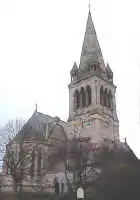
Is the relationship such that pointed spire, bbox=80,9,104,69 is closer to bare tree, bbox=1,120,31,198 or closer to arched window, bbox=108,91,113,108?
arched window, bbox=108,91,113,108

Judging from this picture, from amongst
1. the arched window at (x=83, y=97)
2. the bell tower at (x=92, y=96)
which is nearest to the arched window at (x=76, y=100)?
the bell tower at (x=92, y=96)

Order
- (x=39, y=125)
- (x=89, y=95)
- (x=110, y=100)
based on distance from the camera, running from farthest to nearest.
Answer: (x=110, y=100), (x=89, y=95), (x=39, y=125)

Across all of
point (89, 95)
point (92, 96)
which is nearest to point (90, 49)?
point (89, 95)

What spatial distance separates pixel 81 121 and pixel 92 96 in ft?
14.0

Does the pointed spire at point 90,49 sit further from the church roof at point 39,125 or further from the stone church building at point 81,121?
the church roof at point 39,125

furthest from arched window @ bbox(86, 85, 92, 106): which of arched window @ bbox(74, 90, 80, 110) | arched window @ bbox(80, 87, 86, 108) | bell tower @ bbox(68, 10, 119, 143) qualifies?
arched window @ bbox(74, 90, 80, 110)

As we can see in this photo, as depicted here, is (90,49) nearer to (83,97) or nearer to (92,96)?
(83,97)

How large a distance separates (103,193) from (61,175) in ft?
62.8

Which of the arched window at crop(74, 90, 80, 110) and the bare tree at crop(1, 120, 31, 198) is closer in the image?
the bare tree at crop(1, 120, 31, 198)

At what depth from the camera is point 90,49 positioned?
57.9m

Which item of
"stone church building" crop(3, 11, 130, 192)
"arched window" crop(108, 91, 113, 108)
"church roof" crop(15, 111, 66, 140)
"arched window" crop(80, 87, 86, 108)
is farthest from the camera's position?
"arched window" crop(108, 91, 113, 108)

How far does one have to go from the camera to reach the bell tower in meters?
51.0

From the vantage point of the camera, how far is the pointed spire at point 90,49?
56688 millimetres

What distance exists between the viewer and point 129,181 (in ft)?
87.8
